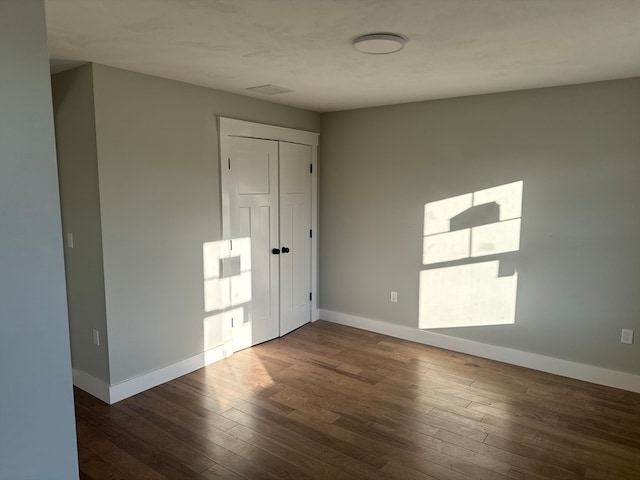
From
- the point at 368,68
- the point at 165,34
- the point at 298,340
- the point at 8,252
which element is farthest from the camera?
the point at 298,340

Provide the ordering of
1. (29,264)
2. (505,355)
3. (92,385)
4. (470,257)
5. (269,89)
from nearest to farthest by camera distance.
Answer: (29,264), (92,385), (269,89), (505,355), (470,257)

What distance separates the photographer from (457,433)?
286cm

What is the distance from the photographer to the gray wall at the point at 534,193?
338cm

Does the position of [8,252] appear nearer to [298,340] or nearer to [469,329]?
[298,340]

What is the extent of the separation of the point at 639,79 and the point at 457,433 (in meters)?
2.88

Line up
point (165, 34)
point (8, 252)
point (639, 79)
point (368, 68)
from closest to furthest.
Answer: point (8, 252) < point (165, 34) < point (368, 68) < point (639, 79)

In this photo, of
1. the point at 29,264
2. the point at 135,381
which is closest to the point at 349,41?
the point at 29,264

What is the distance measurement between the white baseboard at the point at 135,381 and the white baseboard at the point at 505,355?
6.00 feet

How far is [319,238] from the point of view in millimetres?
5172

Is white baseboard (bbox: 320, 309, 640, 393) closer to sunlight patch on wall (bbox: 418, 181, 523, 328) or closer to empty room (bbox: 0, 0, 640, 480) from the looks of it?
empty room (bbox: 0, 0, 640, 480)

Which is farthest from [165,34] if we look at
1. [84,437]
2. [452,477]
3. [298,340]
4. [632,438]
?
[632,438]

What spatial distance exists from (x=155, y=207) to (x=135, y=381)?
4.41ft

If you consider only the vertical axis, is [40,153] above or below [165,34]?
below

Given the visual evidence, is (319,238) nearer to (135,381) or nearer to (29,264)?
(135,381)
